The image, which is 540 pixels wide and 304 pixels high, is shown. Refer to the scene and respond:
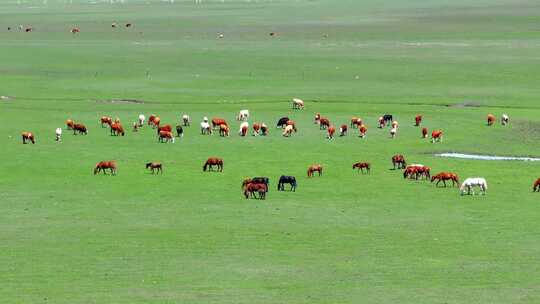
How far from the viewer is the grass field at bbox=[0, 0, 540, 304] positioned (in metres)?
27.4

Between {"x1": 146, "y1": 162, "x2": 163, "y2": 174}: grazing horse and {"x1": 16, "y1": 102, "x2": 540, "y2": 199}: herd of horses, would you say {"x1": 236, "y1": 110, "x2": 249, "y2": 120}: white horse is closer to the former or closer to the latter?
{"x1": 16, "y1": 102, "x2": 540, "y2": 199}: herd of horses

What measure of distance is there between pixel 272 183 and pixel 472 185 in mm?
6279

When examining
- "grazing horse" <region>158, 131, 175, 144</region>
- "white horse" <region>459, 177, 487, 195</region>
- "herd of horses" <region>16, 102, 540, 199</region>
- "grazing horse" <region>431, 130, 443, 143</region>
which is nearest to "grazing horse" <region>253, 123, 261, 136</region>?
"herd of horses" <region>16, 102, 540, 199</region>

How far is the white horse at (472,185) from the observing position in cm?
3819

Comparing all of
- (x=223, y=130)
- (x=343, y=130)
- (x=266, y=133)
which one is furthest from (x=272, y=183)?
(x=266, y=133)

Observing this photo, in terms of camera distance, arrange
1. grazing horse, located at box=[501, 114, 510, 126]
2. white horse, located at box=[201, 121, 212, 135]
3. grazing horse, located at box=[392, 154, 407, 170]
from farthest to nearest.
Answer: grazing horse, located at box=[501, 114, 510, 126], white horse, located at box=[201, 121, 212, 135], grazing horse, located at box=[392, 154, 407, 170]

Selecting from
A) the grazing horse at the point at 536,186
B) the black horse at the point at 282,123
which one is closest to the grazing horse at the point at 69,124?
the black horse at the point at 282,123

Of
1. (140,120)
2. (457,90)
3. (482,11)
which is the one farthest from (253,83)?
(482,11)

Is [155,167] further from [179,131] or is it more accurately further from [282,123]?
[282,123]

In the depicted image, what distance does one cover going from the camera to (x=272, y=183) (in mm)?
40219

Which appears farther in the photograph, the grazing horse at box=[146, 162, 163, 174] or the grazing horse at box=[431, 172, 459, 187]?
the grazing horse at box=[146, 162, 163, 174]

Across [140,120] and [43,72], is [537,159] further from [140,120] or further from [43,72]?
[43,72]

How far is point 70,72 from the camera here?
7788 cm

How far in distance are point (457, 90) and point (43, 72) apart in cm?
2603
